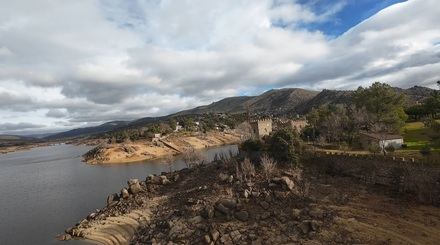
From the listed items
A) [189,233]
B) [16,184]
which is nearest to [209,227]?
[189,233]

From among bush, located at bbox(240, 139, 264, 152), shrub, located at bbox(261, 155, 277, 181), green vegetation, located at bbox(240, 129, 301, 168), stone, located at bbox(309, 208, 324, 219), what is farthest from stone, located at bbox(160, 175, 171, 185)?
stone, located at bbox(309, 208, 324, 219)

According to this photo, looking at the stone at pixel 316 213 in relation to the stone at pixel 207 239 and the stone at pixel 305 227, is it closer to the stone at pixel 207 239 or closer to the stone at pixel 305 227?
the stone at pixel 305 227

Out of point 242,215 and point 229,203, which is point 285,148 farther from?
point 242,215

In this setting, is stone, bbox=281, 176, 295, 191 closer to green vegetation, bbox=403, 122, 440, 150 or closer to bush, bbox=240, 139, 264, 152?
bush, bbox=240, 139, 264, 152

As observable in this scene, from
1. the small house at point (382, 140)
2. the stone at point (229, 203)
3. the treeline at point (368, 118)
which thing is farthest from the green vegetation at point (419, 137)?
the stone at point (229, 203)

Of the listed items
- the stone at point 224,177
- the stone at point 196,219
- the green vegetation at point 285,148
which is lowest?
the stone at point 196,219

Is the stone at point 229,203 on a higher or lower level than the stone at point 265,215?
higher
